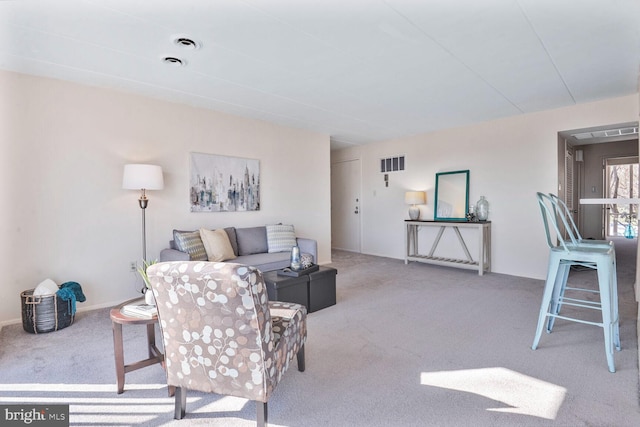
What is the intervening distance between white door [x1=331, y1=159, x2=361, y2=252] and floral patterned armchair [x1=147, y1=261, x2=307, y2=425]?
5.70 m

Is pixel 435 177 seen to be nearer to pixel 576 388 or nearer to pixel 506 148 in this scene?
pixel 506 148

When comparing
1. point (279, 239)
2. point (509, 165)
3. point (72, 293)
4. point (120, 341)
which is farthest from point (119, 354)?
point (509, 165)

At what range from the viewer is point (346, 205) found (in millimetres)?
7406

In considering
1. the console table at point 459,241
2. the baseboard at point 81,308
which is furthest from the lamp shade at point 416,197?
the baseboard at point 81,308

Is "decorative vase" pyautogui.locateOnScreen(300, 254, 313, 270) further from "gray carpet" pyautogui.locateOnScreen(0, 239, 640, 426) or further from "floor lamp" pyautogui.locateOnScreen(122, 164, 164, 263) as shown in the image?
"floor lamp" pyautogui.locateOnScreen(122, 164, 164, 263)

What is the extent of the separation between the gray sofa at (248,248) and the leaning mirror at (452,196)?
2.57 meters

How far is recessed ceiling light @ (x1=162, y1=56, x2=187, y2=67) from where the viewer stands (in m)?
2.82

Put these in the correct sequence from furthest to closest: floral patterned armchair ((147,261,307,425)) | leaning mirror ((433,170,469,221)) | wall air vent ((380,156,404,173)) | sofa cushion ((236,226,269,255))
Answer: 1. wall air vent ((380,156,404,173))
2. leaning mirror ((433,170,469,221))
3. sofa cushion ((236,226,269,255))
4. floral patterned armchair ((147,261,307,425))

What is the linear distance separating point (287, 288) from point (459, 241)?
3.59 metres

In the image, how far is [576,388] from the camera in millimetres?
1912

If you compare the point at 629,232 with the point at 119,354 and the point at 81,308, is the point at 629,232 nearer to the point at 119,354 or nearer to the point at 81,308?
the point at 119,354


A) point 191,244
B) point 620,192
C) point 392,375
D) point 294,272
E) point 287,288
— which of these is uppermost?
point 620,192

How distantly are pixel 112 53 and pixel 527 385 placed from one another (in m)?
3.84

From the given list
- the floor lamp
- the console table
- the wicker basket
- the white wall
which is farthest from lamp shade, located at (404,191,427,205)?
the wicker basket
